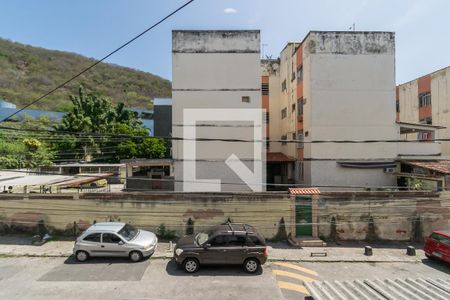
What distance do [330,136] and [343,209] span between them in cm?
783

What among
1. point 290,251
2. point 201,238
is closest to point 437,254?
point 290,251

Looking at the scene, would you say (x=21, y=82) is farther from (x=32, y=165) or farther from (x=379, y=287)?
(x=379, y=287)

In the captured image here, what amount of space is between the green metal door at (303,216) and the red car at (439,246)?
15.9 feet

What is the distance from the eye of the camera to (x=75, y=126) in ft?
102

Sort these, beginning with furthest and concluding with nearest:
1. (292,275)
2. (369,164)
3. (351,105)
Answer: (351,105), (369,164), (292,275)

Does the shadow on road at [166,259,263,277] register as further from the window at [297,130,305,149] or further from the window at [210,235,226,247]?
the window at [297,130,305,149]

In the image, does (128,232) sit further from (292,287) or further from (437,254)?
(437,254)

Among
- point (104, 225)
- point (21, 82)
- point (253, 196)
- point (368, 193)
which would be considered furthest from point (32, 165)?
point (21, 82)

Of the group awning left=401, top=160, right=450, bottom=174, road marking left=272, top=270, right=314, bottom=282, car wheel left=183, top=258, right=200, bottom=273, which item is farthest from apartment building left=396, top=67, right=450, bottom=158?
car wheel left=183, top=258, right=200, bottom=273

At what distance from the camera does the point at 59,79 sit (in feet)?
256

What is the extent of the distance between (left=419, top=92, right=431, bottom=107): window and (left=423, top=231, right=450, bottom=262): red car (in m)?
20.2

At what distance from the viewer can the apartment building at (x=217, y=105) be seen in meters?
20.1

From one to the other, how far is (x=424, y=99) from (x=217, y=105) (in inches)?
844

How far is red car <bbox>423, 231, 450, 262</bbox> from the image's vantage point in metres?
11.0
